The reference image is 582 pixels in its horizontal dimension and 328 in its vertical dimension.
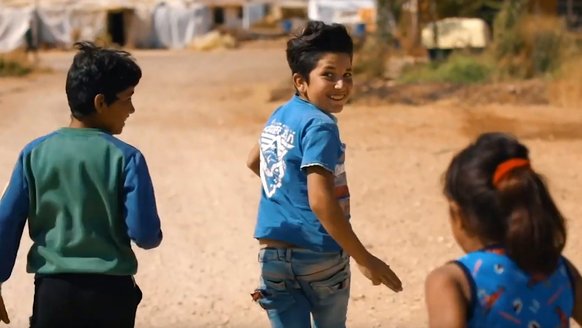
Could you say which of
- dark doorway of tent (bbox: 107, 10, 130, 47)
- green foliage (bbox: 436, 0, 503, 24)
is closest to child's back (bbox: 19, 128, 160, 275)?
green foliage (bbox: 436, 0, 503, 24)

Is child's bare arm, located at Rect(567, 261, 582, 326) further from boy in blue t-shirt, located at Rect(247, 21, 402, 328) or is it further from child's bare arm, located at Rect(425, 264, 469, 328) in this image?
boy in blue t-shirt, located at Rect(247, 21, 402, 328)

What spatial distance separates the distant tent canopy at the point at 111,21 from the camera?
42.0m

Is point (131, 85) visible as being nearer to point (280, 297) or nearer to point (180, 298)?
point (280, 297)

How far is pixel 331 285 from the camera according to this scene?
11.7 ft

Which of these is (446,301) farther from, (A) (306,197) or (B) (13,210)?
(B) (13,210)

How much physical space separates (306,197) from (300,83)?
368 mm

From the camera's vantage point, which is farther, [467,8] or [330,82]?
[467,8]

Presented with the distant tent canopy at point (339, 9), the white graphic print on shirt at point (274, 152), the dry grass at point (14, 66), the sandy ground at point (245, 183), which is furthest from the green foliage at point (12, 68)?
the white graphic print on shirt at point (274, 152)

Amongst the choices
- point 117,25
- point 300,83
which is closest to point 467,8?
point 117,25

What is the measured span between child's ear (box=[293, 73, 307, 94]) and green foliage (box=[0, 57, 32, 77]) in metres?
22.0

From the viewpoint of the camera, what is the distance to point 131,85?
329 cm

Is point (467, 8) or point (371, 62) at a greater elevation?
point (371, 62)

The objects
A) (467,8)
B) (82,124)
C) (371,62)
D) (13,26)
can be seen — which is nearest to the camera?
(82,124)

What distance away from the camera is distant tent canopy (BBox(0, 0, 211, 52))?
42000 millimetres
